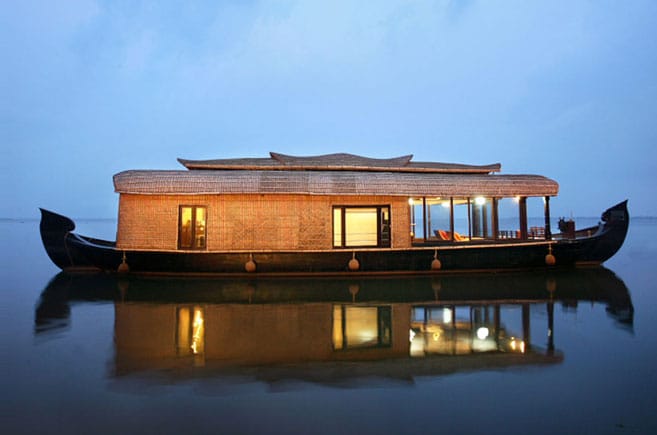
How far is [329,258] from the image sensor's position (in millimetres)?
8492

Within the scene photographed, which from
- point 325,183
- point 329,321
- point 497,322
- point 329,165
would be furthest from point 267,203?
point 497,322

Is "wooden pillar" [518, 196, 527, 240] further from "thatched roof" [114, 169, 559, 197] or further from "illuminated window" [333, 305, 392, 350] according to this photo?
"illuminated window" [333, 305, 392, 350]

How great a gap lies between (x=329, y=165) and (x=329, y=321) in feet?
17.3

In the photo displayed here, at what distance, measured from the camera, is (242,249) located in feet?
27.8

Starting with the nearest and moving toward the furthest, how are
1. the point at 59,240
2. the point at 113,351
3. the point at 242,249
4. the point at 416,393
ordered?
the point at 416,393 → the point at 113,351 → the point at 242,249 → the point at 59,240

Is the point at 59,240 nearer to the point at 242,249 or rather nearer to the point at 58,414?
the point at 242,249

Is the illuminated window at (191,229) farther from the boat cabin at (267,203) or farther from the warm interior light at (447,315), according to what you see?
the warm interior light at (447,315)

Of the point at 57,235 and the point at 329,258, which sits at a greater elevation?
the point at 57,235

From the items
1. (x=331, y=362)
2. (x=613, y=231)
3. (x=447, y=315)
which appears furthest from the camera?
→ (x=613, y=231)

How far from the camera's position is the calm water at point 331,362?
2.70 metres

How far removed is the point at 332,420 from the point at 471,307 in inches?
165

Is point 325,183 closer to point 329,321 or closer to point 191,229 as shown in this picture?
point 191,229

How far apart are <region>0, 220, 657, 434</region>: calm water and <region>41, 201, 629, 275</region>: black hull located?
1.23 metres

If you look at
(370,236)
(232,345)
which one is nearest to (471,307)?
(232,345)
